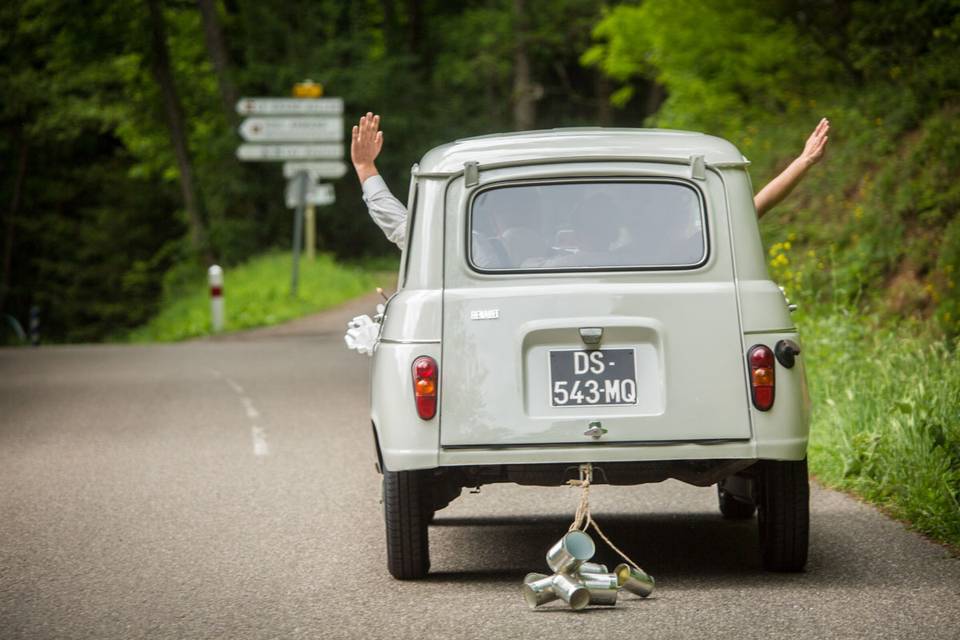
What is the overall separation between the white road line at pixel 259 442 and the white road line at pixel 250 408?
2.25 ft

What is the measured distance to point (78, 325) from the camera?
50062 millimetres

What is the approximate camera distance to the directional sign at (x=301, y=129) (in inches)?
1211

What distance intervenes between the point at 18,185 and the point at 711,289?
153 ft

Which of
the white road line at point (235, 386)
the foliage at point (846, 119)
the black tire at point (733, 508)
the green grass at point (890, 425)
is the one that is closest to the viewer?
the green grass at point (890, 425)

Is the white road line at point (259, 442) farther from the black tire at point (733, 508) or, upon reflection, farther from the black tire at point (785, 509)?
the black tire at point (785, 509)

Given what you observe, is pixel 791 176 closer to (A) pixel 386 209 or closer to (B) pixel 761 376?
(B) pixel 761 376

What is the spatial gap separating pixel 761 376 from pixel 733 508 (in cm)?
219

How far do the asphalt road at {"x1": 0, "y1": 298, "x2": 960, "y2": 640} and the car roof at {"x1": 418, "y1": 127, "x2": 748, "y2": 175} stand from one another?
180cm

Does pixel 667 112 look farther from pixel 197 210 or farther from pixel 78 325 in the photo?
pixel 78 325

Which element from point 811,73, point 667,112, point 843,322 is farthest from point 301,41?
point 843,322

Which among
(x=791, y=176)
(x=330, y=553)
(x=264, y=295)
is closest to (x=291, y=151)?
(x=264, y=295)

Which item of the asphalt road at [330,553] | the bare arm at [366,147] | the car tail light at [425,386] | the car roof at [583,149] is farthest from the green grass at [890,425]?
the bare arm at [366,147]

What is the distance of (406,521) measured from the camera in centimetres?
640

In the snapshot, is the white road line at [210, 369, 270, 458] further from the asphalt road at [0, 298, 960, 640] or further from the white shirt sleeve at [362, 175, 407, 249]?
the white shirt sleeve at [362, 175, 407, 249]
